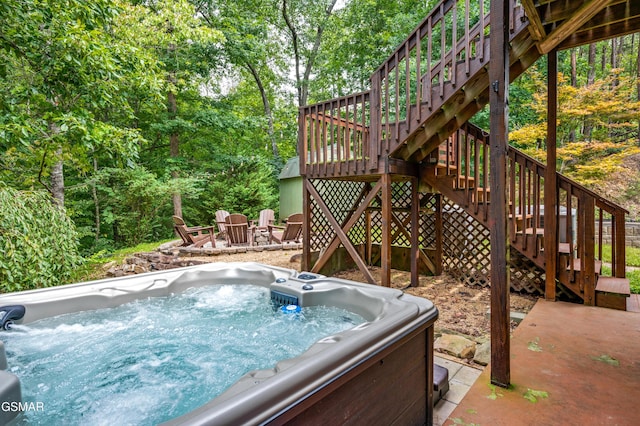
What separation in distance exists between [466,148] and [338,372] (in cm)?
356

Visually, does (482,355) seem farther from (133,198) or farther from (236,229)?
(133,198)

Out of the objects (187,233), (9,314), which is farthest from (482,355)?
(187,233)

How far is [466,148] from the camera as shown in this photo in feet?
13.2

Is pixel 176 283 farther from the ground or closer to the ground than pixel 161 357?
farther from the ground

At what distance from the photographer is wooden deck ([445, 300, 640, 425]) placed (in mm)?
1783

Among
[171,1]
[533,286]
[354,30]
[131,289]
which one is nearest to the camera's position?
[131,289]

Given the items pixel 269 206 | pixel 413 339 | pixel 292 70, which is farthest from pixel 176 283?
pixel 292 70

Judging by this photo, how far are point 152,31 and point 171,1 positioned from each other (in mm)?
765

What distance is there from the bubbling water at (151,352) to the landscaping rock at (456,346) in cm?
81

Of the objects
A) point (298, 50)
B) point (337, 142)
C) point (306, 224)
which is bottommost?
point (306, 224)

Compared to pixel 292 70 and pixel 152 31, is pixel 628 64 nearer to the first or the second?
pixel 292 70

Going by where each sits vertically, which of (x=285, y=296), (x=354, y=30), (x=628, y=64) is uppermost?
(x=354, y=30)

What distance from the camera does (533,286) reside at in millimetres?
4055

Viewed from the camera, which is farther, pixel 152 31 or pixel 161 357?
pixel 152 31
